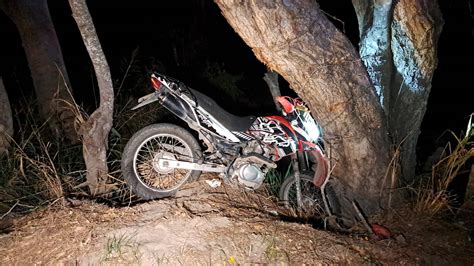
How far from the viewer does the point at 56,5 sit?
12.3m

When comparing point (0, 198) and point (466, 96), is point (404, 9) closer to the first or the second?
point (0, 198)

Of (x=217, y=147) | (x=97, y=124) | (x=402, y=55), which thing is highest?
(x=402, y=55)

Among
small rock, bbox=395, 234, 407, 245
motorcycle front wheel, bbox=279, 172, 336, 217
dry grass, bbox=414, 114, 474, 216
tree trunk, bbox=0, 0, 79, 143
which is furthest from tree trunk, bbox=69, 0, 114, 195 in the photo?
dry grass, bbox=414, 114, 474, 216

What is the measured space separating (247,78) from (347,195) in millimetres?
6862

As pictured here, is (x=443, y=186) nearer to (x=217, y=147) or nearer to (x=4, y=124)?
(x=217, y=147)

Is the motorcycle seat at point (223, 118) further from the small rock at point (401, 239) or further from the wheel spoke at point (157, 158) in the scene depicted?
the small rock at point (401, 239)

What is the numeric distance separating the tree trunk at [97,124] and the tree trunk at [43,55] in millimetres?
1458

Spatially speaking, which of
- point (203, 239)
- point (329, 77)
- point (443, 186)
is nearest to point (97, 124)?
point (203, 239)

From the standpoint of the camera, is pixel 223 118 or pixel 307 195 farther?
pixel 307 195

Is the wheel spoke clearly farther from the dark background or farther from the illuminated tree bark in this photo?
the dark background

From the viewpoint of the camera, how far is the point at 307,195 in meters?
4.32

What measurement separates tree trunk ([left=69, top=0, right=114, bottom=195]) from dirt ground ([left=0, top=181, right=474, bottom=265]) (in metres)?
0.34

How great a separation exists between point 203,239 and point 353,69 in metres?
1.84

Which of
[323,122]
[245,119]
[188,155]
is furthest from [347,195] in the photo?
[188,155]
